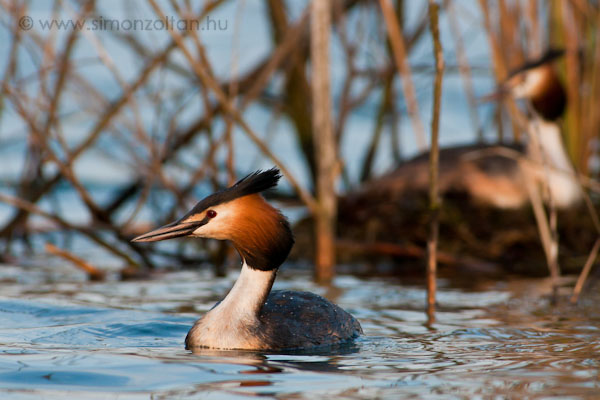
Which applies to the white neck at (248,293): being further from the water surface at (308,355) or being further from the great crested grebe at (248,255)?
the water surface at (308,355)

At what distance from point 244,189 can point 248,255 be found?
312 mm

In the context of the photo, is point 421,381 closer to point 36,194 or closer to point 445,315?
point 445,315

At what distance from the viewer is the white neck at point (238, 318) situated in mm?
4535

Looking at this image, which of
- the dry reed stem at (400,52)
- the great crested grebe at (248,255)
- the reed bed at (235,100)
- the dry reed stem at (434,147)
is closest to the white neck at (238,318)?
the great crested grebe at (248,255)

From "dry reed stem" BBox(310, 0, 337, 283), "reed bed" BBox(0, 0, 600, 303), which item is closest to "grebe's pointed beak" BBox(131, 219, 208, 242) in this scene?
"reed bed" BBox(0, 0, 600, 303)

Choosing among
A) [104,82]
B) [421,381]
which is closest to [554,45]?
[421,381]

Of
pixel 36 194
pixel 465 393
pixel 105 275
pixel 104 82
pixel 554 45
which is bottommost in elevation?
pixel 465 393

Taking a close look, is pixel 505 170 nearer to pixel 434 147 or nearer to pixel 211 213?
pixel 434 147

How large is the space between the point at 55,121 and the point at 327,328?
9.15 feet

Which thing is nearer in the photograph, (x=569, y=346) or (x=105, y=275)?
(x=569, y=346)

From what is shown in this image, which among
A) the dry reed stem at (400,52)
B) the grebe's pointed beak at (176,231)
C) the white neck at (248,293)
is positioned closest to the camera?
the grebe's pointed beak at (176,231)

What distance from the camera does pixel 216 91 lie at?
6027 mm

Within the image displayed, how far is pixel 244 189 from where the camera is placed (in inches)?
180

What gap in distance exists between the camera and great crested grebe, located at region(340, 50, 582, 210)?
8.03 metres
